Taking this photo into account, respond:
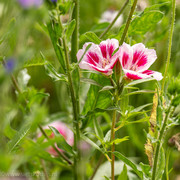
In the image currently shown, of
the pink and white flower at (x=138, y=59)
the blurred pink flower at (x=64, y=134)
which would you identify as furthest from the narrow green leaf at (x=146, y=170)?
the blurred pink flower at (x=64, y=134)

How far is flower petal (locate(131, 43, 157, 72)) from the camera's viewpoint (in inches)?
26.1

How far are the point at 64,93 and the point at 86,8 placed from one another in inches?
34.8

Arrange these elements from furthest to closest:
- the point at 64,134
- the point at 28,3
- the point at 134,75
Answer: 1. the point at 64,134
2. the point at 134,75
3. the point at 28,3

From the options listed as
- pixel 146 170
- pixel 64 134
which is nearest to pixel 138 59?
pixel 146 170

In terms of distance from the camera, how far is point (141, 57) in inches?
26.3

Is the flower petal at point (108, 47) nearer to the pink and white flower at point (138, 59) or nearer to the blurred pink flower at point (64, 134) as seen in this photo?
the pink and white flower at point (138, 59)

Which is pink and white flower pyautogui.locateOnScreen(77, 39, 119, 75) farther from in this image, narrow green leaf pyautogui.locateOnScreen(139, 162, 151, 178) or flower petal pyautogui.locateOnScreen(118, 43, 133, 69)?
narrow green leaf pyautogui.locateOnScreen(139, 162, 151, 178)

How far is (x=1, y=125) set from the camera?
0.39 metres

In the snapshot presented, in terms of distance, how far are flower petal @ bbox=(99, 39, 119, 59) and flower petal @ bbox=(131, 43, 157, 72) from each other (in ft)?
0.13

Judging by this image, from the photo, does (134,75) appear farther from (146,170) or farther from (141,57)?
(146,170)

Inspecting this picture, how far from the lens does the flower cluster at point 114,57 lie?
0.64 m

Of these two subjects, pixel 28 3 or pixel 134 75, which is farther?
pixel 134 75

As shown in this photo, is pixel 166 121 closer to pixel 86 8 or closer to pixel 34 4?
pixel 34 4

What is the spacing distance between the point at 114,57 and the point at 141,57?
0.22ft
